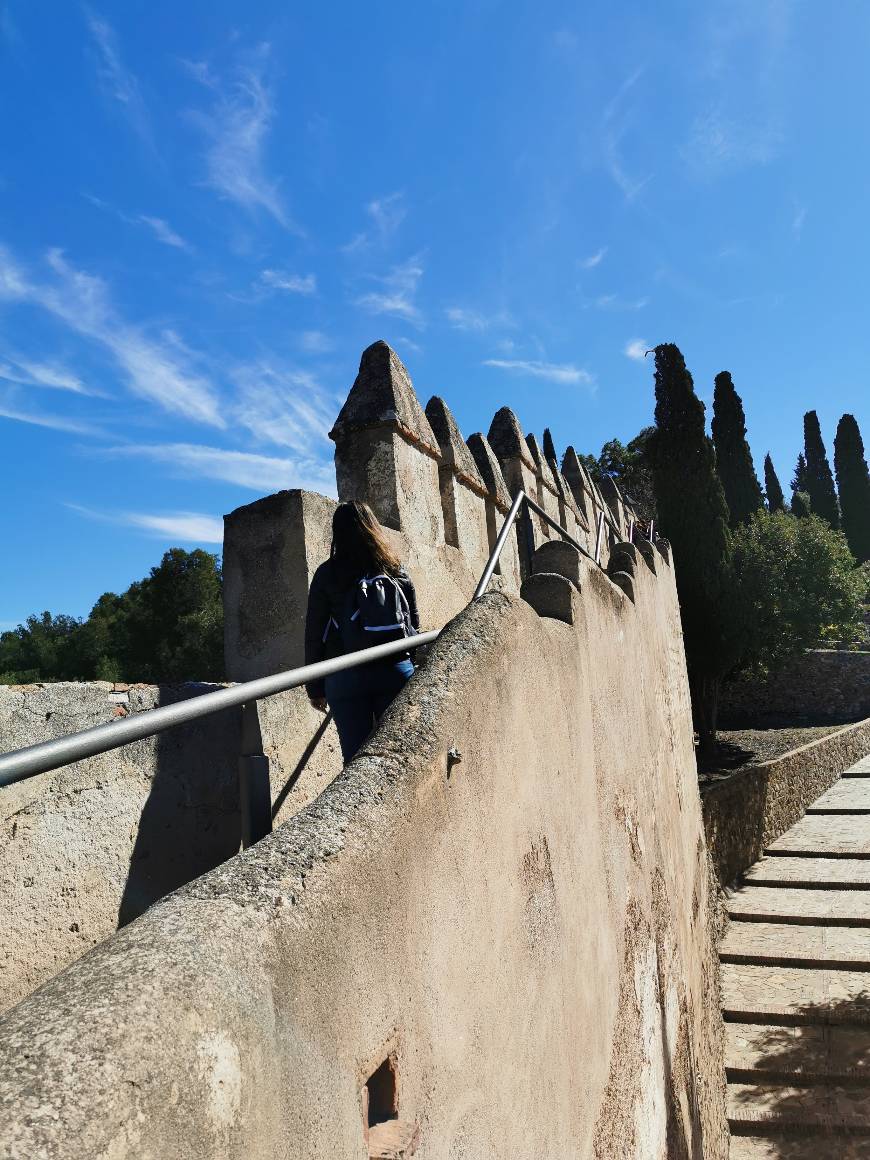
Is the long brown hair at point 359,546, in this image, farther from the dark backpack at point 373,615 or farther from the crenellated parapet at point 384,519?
the crenellated parapet at point 384,519

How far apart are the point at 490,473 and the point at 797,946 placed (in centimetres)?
666

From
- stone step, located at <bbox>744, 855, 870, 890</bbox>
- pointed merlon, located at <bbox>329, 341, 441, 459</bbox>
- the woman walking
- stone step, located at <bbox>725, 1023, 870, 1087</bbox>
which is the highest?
pointed merlon, located at <bbox>329, 341, 441, 459</bbox>

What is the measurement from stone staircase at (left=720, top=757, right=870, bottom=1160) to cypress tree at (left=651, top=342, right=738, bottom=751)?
9.06 m

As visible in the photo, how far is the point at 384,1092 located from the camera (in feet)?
4.87

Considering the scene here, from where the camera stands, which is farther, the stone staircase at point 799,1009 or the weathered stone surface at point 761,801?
the weathered stone surface at point 761,801

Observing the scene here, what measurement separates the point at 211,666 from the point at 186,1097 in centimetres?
3085

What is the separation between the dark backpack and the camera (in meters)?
2.81

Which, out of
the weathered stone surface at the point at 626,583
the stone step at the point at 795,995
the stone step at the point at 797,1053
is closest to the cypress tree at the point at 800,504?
the stone step at the point at 795,995

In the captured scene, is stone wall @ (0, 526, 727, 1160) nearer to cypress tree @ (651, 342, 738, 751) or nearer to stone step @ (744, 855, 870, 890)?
stone step @ (744, 855, 870, 890)

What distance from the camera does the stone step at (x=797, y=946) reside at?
28.6 ft

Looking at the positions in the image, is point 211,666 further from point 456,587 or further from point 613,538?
point 456,587

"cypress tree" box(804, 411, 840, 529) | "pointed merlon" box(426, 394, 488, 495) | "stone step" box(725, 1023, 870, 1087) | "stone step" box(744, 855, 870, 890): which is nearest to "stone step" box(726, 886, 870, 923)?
"stone step" box(744, 855, 870, 890)

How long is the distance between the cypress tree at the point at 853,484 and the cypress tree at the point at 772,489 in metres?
3.04

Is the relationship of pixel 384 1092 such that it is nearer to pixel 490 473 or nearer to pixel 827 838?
pixel 490 473
